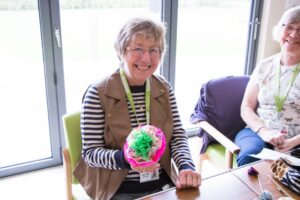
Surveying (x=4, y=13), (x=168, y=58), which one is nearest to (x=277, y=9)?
(x=168, y=58)

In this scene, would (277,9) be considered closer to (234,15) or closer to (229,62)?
(234,15)

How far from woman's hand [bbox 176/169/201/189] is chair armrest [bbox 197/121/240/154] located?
57cm

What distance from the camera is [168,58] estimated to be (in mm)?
2785

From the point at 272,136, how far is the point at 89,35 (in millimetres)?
1688

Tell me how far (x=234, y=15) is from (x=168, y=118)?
2211 millimetres

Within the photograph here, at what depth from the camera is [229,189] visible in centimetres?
106

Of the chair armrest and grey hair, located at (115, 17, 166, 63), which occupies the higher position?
grey hair, located at (115, 17, 166, 63)

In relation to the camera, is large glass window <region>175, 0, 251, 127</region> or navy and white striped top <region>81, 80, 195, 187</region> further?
large glass window <region>175, 0, 251, 127</region>

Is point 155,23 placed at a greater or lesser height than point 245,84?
greater

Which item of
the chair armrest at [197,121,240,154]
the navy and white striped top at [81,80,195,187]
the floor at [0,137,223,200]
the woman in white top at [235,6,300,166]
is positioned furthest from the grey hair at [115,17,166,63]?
the floor at [0,137,223,200]

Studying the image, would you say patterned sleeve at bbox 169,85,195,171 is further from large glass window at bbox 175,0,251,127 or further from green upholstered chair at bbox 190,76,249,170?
large glass window at bbox 175,0,251,127

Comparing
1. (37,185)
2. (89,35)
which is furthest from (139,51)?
(37,185)

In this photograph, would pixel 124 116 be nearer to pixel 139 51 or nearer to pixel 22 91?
pixel 139 51

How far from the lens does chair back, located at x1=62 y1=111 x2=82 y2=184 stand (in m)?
1.36
